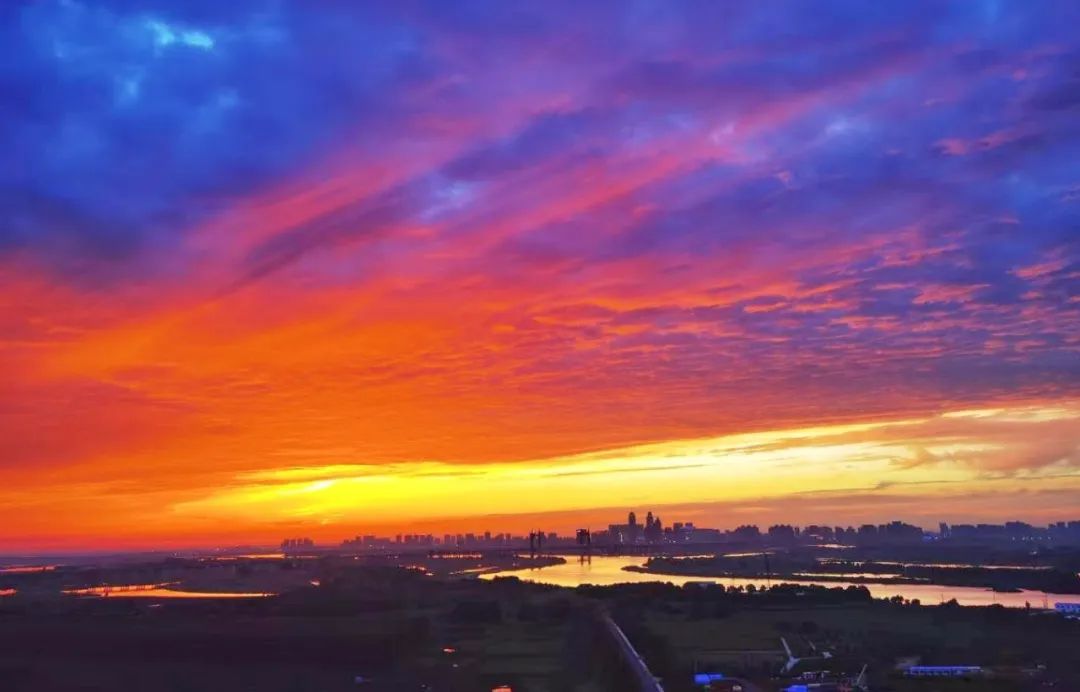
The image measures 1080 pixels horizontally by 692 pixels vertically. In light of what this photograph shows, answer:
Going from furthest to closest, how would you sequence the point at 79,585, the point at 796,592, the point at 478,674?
the point at 79,585, the point at 796,592, the point at 478,674

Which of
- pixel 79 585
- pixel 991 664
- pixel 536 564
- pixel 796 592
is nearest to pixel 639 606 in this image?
pixel 796 592

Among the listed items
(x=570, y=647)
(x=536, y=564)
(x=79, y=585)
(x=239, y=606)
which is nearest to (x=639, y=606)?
(x=570, y=647)

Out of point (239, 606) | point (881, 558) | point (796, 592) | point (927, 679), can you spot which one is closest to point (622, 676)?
point (927, 679)

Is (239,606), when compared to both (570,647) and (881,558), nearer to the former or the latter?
(570,647)

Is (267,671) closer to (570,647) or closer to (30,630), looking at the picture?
(570,647)

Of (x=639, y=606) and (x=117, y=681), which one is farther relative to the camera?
(x=639, y=606)

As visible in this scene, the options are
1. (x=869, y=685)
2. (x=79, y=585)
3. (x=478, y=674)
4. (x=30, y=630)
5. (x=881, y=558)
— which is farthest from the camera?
(x=881, y=558)

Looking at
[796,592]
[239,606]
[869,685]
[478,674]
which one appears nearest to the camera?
[869,685]

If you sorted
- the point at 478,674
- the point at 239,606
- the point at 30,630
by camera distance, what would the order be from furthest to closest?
1. the point at 239,606
2. the point at 30,630
3. the point at 478,674
